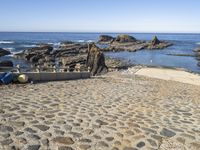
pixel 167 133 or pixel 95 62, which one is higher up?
pixel 167 133

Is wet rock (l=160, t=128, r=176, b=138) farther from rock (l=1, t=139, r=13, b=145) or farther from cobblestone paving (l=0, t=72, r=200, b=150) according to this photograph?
rock (l=1, t=139, r=13, b=145)

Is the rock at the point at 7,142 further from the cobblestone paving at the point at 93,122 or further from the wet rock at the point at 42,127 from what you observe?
the wet rock at the point at 42,127

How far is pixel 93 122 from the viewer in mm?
8445

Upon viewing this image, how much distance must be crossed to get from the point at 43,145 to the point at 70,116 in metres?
2.58

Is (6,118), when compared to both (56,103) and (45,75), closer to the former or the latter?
(56,103)

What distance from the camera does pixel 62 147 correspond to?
6.39 metres

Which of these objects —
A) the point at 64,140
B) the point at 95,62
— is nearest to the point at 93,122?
the point at 64,140

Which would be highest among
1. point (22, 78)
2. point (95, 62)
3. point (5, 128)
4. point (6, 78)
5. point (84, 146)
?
point (5, 128)

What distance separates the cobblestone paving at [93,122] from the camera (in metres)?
6.74

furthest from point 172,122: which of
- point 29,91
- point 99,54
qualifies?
point 99,54

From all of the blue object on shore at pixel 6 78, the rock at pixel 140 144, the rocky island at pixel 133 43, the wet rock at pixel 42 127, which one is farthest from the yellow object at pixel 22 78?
the rocky island at pixel 133 43

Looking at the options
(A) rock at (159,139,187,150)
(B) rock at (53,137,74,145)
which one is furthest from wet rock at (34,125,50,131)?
(A) rock at (159,139,187,150)

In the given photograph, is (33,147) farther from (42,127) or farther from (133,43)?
(133,43)

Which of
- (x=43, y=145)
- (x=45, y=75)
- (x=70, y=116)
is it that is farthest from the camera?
(x=45, y=75)
